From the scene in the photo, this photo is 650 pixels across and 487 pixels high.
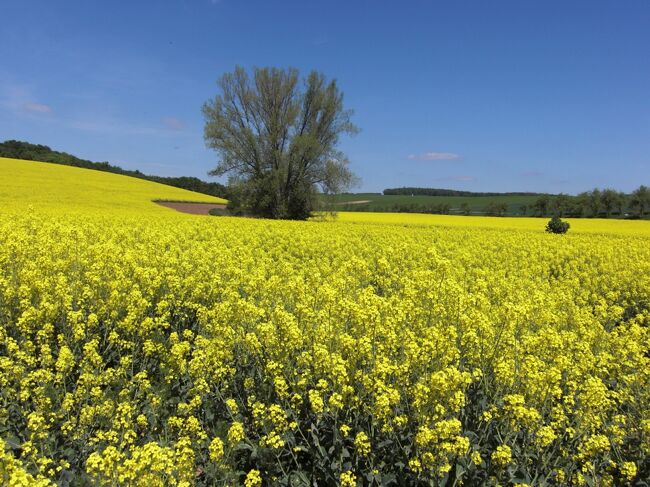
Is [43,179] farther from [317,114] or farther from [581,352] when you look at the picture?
[581,352]

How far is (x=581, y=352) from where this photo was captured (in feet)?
18.2

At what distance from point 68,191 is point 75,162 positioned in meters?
45.8

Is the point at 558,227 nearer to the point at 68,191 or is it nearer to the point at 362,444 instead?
the point at 362,444

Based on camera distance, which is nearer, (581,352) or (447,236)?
(581,352)

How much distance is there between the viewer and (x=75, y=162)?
79188mm

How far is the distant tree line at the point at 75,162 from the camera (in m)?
74.6

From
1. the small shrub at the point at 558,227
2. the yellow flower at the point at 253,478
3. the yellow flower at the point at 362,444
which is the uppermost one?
the small shrub at the point at 558,227

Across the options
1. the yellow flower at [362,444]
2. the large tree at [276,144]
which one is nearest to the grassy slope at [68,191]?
the large tree at [276,144]

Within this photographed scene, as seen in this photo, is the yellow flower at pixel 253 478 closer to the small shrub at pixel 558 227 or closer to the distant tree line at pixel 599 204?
the small shrub at pixel 558 227

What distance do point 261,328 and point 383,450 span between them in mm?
1942

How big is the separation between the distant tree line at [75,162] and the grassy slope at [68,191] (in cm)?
1819

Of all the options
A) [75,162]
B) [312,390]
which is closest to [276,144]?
[312,390]

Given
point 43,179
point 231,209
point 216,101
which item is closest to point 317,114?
point 216,101

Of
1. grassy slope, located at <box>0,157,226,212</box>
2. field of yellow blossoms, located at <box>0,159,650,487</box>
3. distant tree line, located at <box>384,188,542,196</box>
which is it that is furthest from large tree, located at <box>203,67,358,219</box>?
distant tree line, located at <box>384,188,542,196</box>
